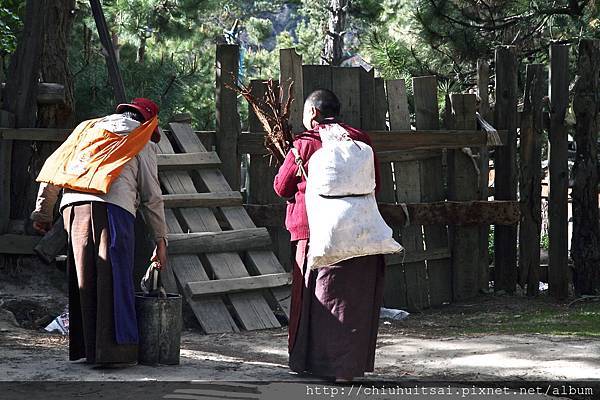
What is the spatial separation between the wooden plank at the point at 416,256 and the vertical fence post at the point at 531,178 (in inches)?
30.6

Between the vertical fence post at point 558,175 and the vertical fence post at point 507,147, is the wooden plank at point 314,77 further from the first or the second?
the vertical fence post at point 558,175

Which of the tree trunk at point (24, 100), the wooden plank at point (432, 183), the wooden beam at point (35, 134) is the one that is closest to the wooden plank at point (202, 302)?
the wooden beam at point (35, 134)

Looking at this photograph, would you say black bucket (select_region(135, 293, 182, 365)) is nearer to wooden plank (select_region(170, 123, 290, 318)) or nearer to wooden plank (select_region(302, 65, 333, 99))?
wooden plank (select_region(170, 123, 290, 318))

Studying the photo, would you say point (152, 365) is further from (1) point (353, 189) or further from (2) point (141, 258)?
(2) point (141, 258)

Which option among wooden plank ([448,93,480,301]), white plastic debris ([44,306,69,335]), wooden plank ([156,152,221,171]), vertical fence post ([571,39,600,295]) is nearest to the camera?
white plastic debris ([44,306,69,335])

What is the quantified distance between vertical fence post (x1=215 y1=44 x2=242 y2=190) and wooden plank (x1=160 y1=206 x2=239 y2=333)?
0.88m

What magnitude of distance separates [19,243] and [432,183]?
366 cm

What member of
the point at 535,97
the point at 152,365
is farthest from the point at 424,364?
the point at 535,97

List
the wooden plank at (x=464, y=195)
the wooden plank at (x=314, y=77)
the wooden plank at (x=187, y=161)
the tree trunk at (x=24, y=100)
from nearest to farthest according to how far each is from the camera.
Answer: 1. the tree trunk at (x=24, y=100)
2. the wooden plank at (x=187, y=161)
3. the wooden plank at (x=314, y=77)
4. the wooden plank at (x=464, y=195)

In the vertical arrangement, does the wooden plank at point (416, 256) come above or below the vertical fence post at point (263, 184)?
below

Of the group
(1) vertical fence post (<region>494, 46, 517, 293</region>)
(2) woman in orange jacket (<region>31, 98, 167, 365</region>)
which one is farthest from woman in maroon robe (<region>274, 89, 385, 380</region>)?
(1) vertical fence post (<region>494, 46, 517, 293</region>)

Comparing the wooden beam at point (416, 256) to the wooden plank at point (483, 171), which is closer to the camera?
the wooden beam at point (416, 256)

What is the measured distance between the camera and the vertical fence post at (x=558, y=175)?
9.60 meters

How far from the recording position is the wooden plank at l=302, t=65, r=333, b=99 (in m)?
9.15
